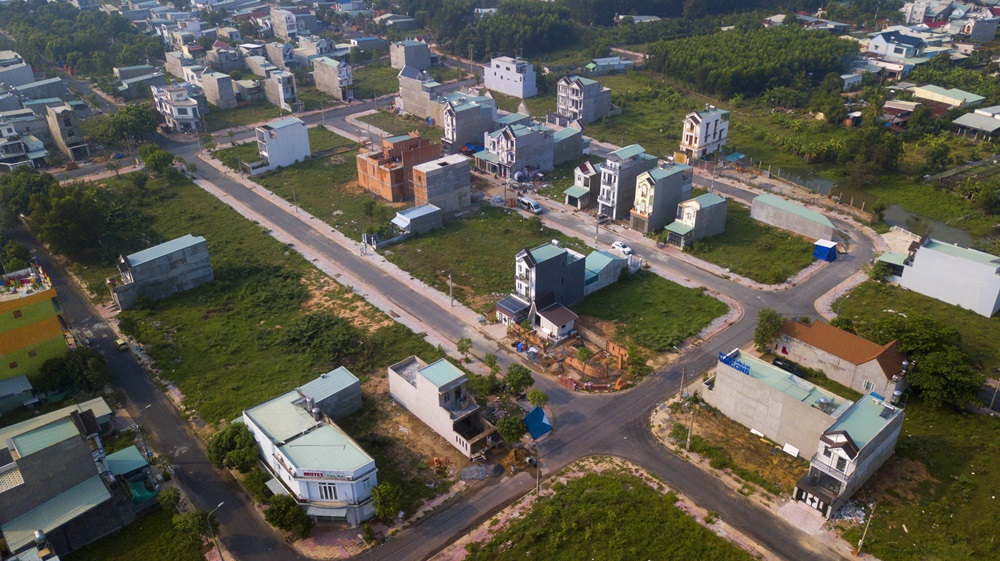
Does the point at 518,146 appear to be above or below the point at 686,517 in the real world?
above

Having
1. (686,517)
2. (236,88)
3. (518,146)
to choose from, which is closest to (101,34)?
(236,88)

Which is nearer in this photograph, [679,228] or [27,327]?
[27,327]

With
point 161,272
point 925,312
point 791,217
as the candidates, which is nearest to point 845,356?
point 925,312

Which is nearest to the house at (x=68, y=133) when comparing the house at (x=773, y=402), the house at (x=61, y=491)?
the house at (x=61, y=491)

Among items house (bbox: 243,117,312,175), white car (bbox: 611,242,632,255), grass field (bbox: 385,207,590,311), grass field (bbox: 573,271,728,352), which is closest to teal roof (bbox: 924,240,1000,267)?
grass field (bbox: 573,271,728,352)

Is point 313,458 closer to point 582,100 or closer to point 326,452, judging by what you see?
point 326,452

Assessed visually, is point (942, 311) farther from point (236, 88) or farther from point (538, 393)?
point (236, 88)
